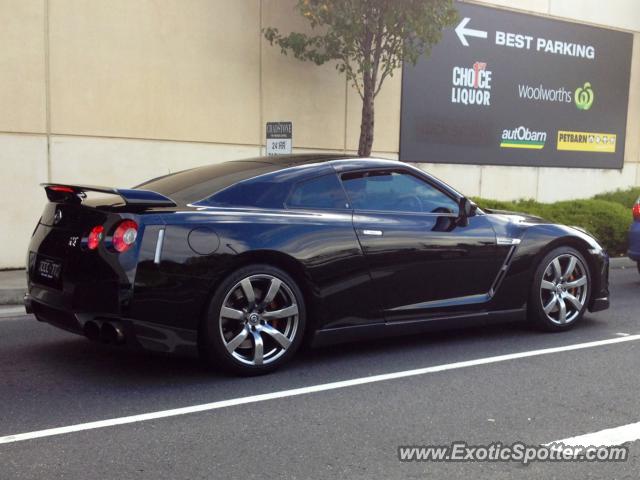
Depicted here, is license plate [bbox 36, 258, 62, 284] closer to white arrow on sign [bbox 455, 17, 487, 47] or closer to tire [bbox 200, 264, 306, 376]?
tire [bbox 200, 264, 306, 376]

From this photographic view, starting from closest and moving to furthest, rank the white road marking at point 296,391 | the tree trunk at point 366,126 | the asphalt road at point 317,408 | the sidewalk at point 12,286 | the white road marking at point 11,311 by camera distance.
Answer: the asphalt road at point 317,408, the white road marking at point 296,391, the white road marking at point 11,311, the sidewalk at point 12,286, the tree trunk at point 366,126

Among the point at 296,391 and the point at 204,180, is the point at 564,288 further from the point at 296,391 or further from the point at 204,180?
the point at 204,180

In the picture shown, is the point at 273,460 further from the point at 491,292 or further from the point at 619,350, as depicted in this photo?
the point at 619,350

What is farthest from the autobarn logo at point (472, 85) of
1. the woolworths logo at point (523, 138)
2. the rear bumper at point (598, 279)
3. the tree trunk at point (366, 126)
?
the rear bumper at point (598, 279)

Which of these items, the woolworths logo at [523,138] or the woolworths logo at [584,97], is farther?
the woolworths logo at [584,97]

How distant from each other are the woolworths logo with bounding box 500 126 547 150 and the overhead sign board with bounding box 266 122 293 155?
6612 mm

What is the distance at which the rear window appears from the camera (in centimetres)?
510

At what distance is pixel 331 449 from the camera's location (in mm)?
3762

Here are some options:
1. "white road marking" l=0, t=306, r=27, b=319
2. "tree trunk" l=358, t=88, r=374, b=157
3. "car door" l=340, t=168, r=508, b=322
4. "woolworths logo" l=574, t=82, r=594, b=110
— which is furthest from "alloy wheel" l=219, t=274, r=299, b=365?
"woolworths logo" l=574, t=82, r=594, b=110

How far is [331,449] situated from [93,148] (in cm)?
785

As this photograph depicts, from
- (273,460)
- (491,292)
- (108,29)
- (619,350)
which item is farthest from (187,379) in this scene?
(108,29)

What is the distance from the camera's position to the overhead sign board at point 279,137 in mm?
9656

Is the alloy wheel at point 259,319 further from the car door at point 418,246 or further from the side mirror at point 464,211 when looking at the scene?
the side mirror at point 464,211

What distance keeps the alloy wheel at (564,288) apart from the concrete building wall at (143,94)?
6.48 meters
